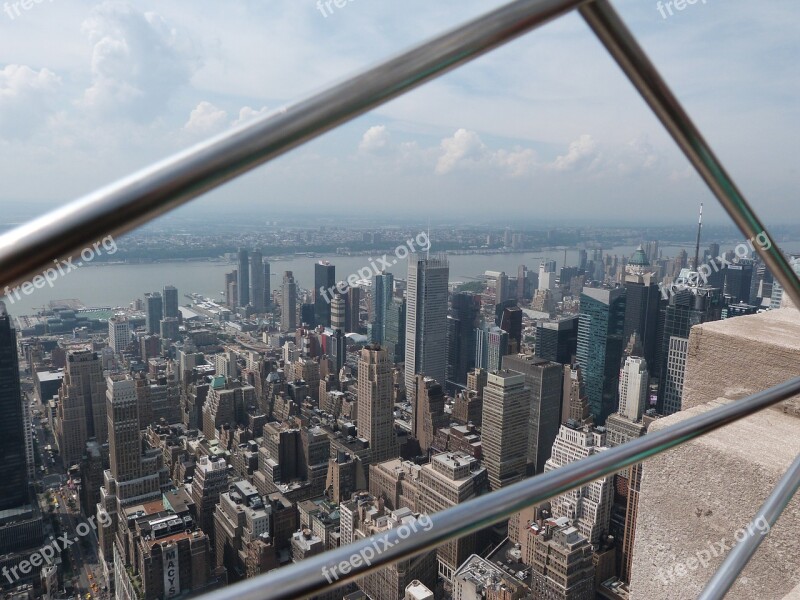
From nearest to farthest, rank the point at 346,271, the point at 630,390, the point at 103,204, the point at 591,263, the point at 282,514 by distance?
the point at 103,204, the point at 282,514, the point at 346,271, the point at 630,390, the point at 591,263

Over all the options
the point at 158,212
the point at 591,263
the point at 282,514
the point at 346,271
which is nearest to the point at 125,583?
the point at 282,514

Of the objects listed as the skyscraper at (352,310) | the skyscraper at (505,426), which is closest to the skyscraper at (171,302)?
the skyscraper at (352,310)

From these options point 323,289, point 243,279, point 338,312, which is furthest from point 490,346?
point 243,279

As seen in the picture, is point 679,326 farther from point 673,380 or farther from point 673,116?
point 673,116

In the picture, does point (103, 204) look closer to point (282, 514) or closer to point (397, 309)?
point (282, 514)


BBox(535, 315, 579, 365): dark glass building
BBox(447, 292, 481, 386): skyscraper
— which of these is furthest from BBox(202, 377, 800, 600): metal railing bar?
BBox(535, 315, 579, 365): dark glass building

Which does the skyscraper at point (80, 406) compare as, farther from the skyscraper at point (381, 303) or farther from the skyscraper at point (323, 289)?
the skyscraper at point (381, 303)

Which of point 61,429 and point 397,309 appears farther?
point 397,309
